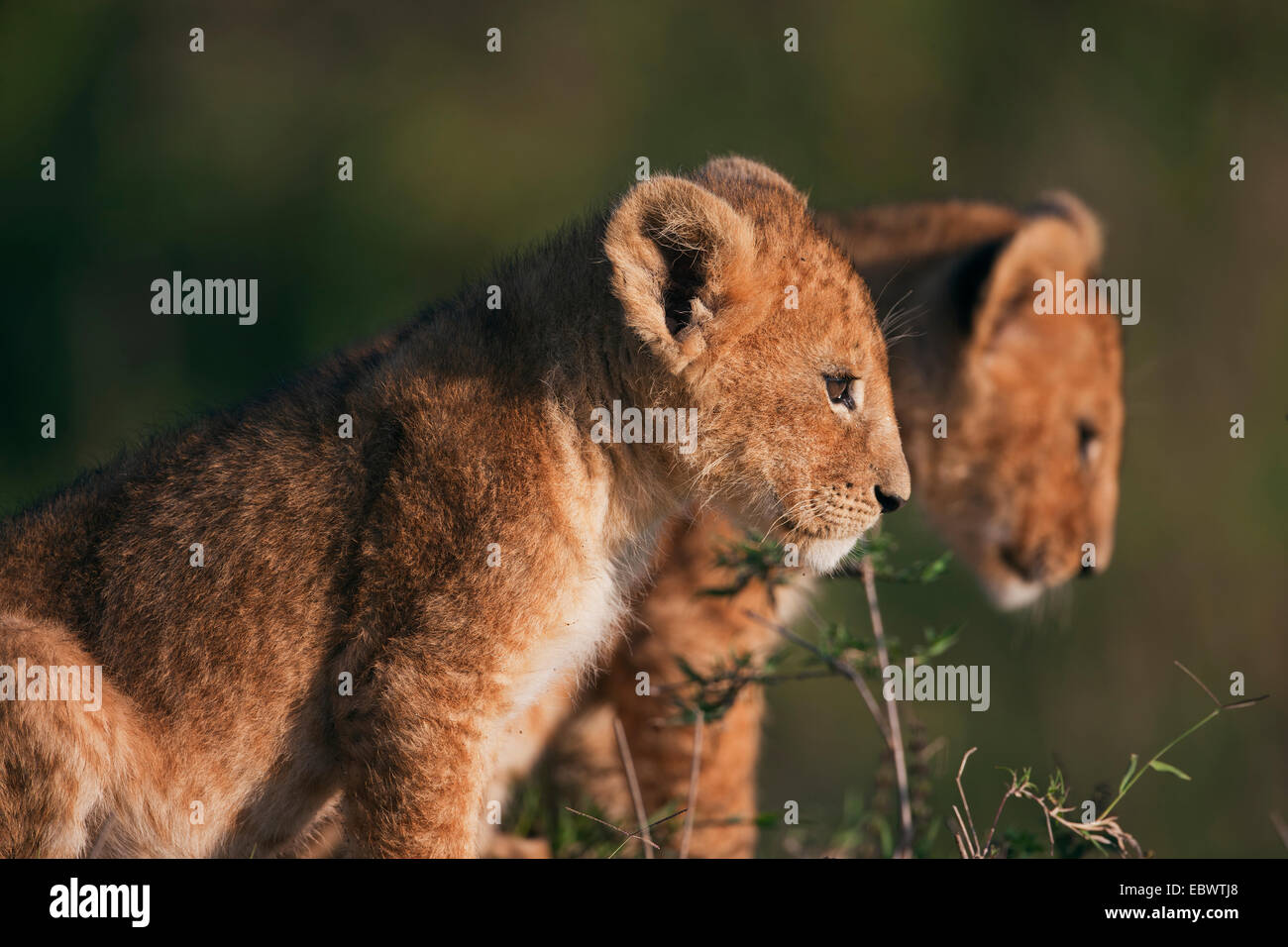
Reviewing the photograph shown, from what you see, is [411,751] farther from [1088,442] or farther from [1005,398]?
[1088,442]

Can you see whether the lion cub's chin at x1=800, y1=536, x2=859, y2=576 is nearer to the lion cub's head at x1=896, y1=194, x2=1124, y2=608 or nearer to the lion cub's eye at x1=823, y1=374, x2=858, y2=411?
the lion cub's eye at x1=823, y1=374, x2=858, y2=411

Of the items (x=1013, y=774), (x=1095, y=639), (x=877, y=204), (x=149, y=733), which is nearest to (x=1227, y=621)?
(x=1095, y=639)

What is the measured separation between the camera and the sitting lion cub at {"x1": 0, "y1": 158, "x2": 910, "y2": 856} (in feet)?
13.3

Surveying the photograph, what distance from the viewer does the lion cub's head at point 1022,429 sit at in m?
7.07

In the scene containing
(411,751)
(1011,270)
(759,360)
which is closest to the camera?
(411,751)

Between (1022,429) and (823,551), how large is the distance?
2.89 m

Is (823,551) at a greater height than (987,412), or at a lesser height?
lesser

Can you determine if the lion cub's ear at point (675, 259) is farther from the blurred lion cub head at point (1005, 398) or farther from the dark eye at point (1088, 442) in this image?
the dark eye at point (1088, 442)

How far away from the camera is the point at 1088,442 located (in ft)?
23.8

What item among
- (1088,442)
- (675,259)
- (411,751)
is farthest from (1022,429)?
(411,751)

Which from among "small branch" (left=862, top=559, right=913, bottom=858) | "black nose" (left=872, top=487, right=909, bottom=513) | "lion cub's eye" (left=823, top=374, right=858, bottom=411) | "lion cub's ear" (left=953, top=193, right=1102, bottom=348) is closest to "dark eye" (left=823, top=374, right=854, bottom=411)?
"lion cub's eye" (left=823, top=374, right=858, bottom=411)

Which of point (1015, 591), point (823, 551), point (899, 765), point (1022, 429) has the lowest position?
point (899, 765)

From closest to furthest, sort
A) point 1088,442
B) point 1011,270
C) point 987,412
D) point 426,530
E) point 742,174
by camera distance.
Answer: point 426,530 → point 742,174 → point 1011,270 → point 987,412 → point 1088,442

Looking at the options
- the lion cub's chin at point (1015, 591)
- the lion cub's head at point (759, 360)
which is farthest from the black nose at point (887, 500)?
the lion cub's chin at point (1015, 591)
